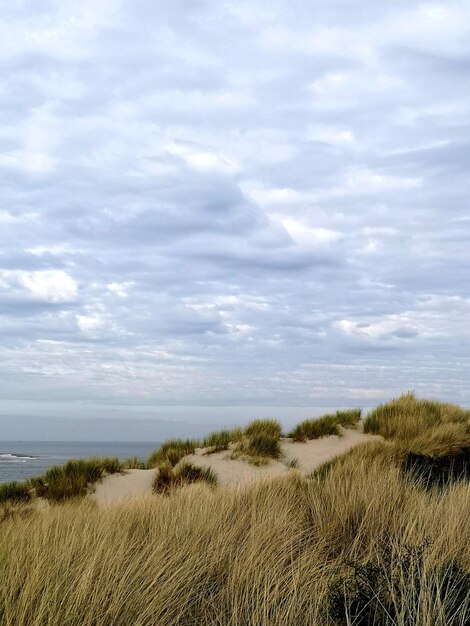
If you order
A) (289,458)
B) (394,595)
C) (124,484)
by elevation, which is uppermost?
(394,595)

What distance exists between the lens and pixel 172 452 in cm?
1157

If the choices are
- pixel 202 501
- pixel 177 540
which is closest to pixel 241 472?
pixel 202 501

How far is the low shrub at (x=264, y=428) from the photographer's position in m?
12.7

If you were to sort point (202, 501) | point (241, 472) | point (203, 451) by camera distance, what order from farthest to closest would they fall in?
point (203, 451) < point (241, 472) < point (202, 501)

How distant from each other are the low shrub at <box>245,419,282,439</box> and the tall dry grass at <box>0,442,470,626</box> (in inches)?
250

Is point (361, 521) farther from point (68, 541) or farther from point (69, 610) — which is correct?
point (69, 610)

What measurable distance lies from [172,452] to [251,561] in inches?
295

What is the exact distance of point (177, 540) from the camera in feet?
15.0

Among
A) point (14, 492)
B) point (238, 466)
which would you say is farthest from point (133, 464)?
point (14, 492)

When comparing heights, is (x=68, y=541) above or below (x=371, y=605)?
above

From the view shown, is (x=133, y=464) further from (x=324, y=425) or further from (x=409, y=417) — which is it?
(x=409, y=417)

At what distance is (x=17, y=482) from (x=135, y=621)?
285 inches

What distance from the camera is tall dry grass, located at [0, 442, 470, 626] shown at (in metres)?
3.39

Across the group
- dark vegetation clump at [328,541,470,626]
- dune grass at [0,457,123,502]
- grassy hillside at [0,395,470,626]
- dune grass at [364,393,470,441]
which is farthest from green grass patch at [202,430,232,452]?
dark vegetation clump at [328,541,470,626]
